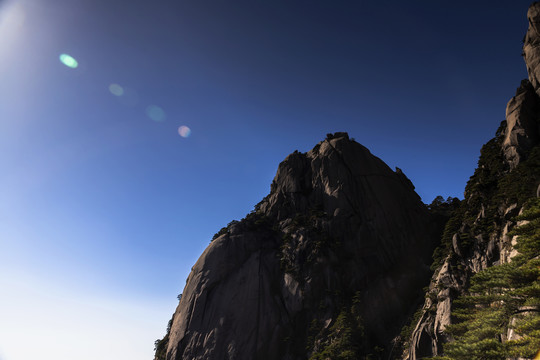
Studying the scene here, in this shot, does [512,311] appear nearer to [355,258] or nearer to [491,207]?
[491,207]

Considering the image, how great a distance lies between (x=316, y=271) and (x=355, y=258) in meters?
7.09

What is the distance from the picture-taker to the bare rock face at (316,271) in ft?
139

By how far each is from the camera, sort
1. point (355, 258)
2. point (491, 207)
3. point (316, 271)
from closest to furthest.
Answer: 1. point (491, 207)
2. point (316, 271)
3. point (355, 258)

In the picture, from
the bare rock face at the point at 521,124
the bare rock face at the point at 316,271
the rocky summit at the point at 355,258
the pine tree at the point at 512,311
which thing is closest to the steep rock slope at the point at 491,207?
the bare rock face at the point at 521,124

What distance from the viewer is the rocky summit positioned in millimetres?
31953

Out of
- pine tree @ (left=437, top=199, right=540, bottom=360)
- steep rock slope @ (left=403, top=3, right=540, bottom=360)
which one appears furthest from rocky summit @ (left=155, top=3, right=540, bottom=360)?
pine tree @ (left=437, top=199, right=540, bottom=360)

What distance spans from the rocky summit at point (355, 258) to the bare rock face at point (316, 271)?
0.19 meters

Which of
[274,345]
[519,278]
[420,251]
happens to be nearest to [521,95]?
[420,251]

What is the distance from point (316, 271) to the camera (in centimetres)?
4703

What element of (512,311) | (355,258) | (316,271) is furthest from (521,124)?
(316,271)

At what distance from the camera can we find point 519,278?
18.6 metres

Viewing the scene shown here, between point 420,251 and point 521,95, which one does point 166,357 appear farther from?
point 521,95

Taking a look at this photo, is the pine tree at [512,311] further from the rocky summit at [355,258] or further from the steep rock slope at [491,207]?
the steep rock slope at [491,207]

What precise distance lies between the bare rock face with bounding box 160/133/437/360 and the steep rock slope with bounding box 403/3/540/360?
7356mm
